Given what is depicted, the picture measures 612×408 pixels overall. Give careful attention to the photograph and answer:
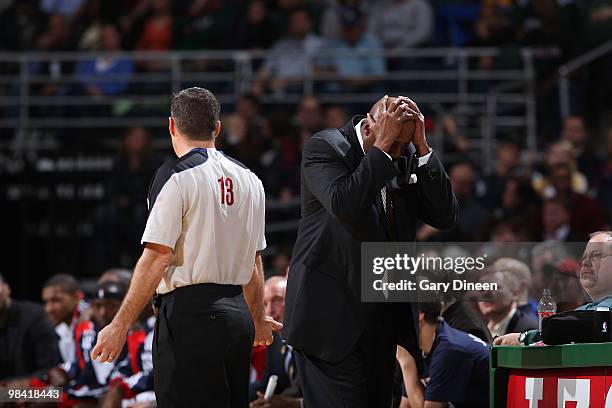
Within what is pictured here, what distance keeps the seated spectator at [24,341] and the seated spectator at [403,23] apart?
6.89 m

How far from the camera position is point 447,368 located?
20.0ft

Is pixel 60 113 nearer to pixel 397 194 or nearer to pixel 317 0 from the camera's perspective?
pixel 317 0

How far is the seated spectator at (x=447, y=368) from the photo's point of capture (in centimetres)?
611

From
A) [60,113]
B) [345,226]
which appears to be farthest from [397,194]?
[60,113]

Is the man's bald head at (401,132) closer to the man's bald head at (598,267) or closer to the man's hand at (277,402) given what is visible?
the man's bald head at (598,267)

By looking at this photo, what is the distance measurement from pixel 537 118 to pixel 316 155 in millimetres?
9054

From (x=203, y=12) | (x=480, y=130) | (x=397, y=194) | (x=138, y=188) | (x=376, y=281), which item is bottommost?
(x=376, y=281)

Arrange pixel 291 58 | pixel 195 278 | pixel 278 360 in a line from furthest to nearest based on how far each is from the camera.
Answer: pixel 291 58
pixel 278 360
pixel 195 278

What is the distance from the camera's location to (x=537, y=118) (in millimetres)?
13570

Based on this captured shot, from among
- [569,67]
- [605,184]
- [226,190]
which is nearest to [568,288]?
[226,190]

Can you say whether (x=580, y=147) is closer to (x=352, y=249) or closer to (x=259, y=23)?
(x=259, y=23)

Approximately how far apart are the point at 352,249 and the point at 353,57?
8970mm

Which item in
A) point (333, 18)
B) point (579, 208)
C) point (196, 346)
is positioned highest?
point (333, 18)

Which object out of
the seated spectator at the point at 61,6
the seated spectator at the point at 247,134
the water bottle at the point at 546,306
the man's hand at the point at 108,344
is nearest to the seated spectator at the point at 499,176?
the seated spectator at the point at 247,134
